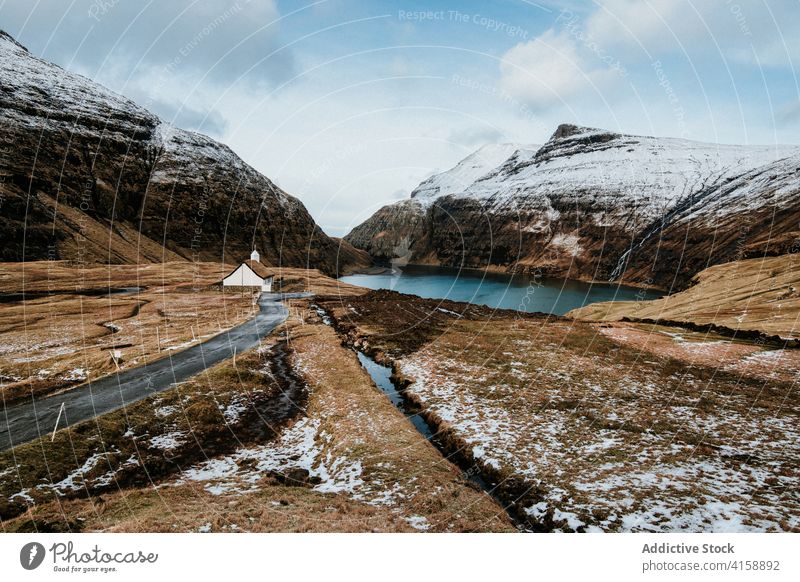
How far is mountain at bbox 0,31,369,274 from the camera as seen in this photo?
346 ft

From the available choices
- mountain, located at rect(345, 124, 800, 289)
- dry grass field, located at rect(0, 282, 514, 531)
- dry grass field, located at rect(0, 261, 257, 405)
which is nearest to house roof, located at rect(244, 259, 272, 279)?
dry grass field, located at rect(0, 261, 257, 405)

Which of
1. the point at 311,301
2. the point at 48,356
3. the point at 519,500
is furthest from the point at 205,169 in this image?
the point at 519,500

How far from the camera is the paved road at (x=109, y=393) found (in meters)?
16.9

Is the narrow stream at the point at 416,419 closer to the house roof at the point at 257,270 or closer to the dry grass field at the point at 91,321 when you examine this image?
the dry grass field at the point at 91,321

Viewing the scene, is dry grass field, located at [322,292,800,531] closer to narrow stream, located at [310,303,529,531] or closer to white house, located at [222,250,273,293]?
narrow stream, located at [310,303,529,531]

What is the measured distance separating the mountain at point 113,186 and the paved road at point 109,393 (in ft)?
292

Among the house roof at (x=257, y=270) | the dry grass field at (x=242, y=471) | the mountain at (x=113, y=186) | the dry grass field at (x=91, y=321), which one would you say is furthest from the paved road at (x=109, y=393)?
the mountain at (x=113, y=186)

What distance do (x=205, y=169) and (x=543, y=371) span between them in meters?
175

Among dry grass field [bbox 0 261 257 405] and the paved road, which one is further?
dry grass field [bbox 0 261 257 405]

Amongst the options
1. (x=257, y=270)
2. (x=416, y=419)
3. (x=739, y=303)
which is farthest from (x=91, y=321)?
(x=739, y=303)

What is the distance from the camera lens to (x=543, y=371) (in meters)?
28.0

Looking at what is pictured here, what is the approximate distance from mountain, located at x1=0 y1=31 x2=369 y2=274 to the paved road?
88.9 meters

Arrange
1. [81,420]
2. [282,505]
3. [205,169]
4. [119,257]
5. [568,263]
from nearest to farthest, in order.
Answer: [282,505] → [81,420] → [119,257] → [205,169] → [568,263]
